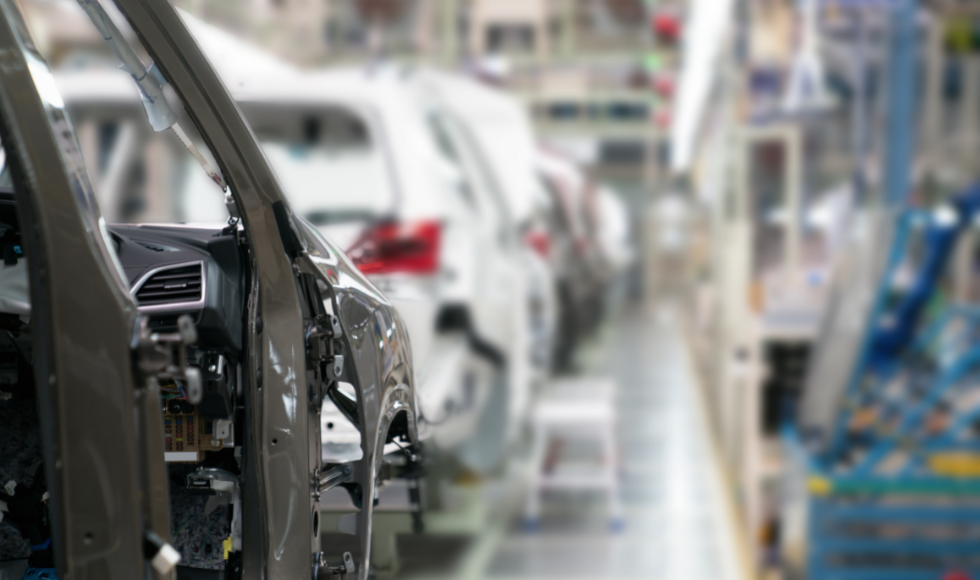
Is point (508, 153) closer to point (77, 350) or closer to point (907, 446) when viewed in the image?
point (907, 446)

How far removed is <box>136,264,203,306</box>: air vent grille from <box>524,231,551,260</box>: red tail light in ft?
9.21

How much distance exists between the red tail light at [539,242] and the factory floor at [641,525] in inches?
48.5

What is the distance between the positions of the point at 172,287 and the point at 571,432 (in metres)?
3.31

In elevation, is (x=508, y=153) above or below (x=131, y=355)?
above

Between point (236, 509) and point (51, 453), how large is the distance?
0.86ft

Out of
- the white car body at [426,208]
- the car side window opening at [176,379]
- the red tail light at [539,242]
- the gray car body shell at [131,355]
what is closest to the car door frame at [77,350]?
the gray car body shell at [131,355]

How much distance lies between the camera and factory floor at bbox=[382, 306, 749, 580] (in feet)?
10.9

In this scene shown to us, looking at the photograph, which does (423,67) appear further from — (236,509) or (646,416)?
(646,416)

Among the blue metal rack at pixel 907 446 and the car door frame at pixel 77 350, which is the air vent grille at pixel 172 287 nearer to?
the car door frame at pixel 77 350

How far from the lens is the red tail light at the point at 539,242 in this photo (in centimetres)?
408

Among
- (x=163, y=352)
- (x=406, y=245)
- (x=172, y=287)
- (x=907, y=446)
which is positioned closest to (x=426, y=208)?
(x=406, y=245)

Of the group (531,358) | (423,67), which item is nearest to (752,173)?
(531,358)

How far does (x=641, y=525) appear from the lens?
12.7ft

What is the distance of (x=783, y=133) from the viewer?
12.4 ft
